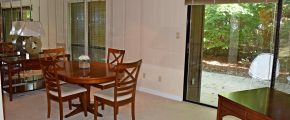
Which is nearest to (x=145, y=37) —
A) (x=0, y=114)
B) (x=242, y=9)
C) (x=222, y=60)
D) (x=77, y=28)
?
(x=222, y=60)

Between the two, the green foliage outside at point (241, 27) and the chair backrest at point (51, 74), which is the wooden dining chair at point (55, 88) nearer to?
the chair backrest at point (51, 74)

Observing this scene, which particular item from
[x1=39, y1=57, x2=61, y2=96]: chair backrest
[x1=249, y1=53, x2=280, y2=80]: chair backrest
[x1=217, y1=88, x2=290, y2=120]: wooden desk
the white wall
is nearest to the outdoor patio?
the white wall

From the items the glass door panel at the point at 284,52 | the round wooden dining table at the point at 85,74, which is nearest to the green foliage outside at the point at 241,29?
the glass door panel at the point at 284,52

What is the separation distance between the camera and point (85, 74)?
345 cm

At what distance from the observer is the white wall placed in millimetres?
4695

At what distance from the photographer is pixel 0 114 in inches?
51.5

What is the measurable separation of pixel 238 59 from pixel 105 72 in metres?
2.08

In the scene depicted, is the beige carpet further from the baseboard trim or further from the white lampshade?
the white lampshade

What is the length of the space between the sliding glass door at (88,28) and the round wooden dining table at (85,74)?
2.18 meters

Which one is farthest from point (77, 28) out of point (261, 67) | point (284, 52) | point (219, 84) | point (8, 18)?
point (284, 52)

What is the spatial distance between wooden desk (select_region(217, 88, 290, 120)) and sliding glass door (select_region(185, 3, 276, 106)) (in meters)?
0.89

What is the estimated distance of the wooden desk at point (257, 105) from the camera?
2.05 metres

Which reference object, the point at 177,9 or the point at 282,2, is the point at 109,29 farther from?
the point at 282,2

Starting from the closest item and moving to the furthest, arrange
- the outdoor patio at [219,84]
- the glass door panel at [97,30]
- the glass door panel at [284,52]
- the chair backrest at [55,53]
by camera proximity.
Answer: the glass door panel at [284,52] → the outdoor patio at [219,84] → the chair backrest at [55,53] → the glass door panel at [97,30]
